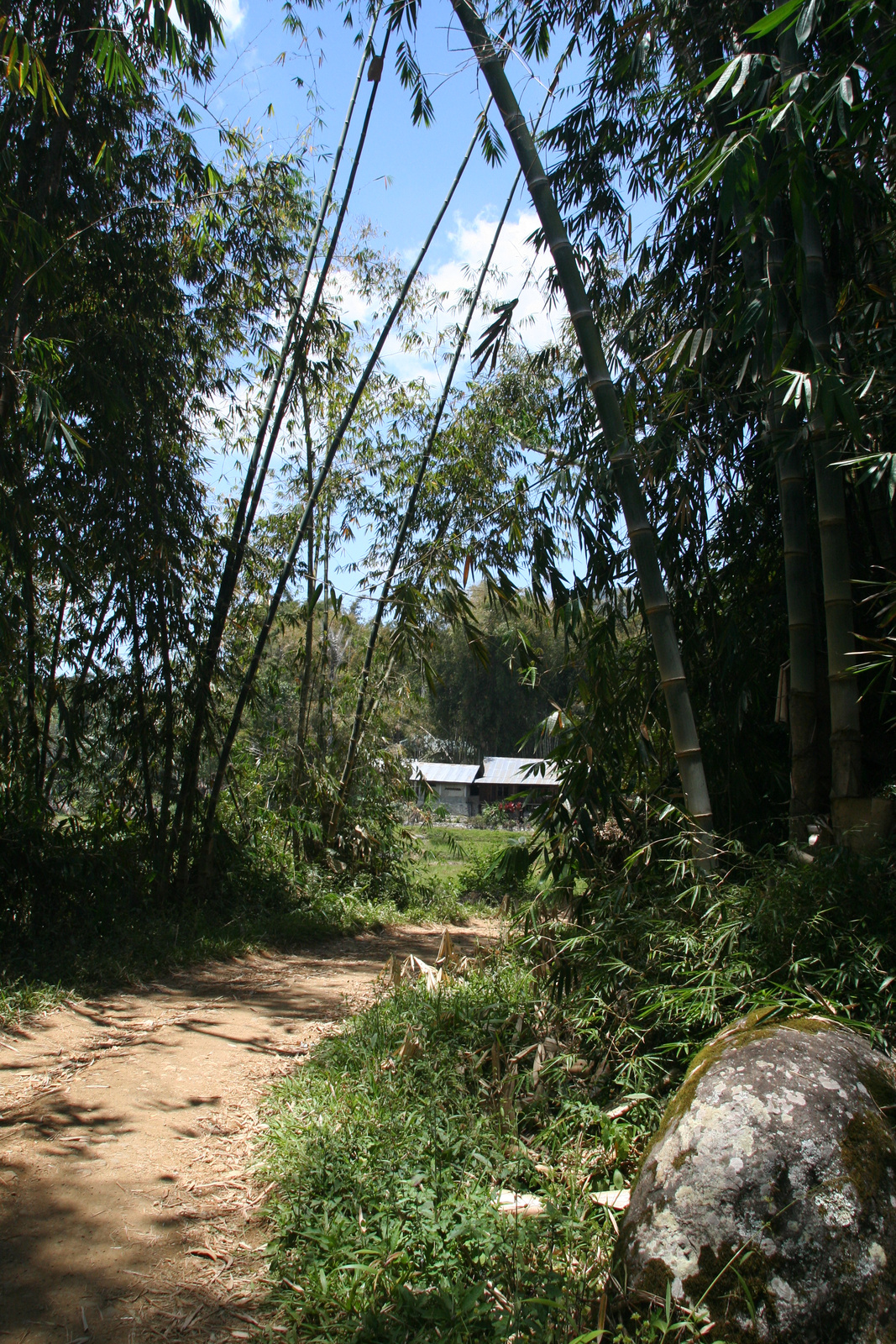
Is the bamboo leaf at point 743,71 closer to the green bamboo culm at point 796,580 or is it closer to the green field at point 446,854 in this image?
the green bamboo culm at point 796,580

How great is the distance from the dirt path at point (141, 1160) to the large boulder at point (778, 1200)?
3.25 feet

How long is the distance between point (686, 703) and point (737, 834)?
0.76 metres

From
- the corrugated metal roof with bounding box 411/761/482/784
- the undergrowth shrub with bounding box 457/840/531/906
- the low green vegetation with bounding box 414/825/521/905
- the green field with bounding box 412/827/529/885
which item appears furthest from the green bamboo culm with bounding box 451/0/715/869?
the corrugated metal roof with bounding box 411/761/482/784

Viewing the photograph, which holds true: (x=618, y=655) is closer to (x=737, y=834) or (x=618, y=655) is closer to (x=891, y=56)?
(x=737, y=834)

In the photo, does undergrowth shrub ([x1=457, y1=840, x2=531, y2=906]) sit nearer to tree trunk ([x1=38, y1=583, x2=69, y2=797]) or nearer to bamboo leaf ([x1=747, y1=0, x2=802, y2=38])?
tree trunk ([x1=38, y1=583, x2=69, y2=797])

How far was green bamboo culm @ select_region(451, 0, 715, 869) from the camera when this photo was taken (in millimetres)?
3195

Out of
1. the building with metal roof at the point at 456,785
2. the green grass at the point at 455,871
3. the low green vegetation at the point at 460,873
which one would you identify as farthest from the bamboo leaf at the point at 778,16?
the building with metal roof at the point at 456,785

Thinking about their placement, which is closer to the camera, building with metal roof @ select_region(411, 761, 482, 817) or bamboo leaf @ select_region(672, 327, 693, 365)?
bamboo leaf @ select_region(672, 327, 693, 365)

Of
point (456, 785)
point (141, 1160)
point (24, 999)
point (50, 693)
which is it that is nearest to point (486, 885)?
point (50, 693)

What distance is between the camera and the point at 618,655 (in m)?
4.25

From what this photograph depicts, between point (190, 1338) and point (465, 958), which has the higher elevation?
point (465, 958)

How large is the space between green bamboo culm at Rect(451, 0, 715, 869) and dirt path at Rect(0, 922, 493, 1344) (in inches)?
75.7

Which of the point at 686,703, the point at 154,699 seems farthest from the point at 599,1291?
the point at 154,699

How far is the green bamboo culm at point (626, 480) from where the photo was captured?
3195 mm
